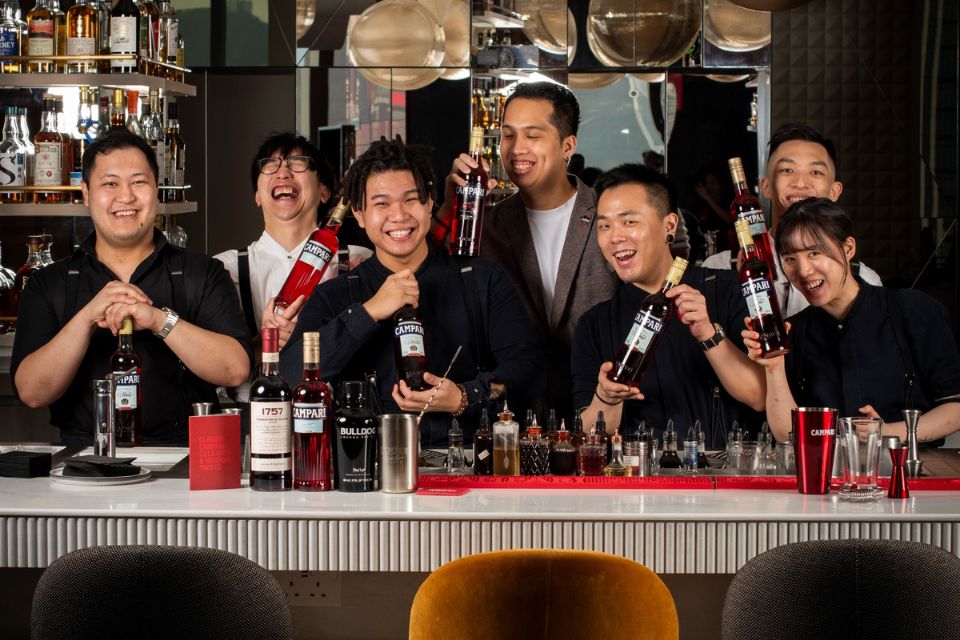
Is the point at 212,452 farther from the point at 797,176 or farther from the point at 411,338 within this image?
the point at 797,176

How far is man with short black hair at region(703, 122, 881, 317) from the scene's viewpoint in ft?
11.4

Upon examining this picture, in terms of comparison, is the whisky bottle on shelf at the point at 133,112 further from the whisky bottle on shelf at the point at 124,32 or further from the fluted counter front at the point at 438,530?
the fluted counter front at the point at 438,530

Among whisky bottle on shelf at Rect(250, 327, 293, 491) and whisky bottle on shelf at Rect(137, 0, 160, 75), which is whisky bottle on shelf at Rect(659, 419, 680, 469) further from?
whisky bottle on shelf at Rect(137, 0, 160, 75)

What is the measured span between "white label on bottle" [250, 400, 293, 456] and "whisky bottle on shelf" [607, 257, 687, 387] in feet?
2.56

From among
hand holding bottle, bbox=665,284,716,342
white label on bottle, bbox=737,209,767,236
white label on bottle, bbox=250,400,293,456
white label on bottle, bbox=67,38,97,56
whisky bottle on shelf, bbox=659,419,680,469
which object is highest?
white label on bottle, bbox=67,38,97,56

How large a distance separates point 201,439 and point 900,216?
4618 millimetres

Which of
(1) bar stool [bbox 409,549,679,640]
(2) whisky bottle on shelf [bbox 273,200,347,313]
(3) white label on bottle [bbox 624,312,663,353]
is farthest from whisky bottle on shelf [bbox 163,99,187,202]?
(1) bar stool [bbox 409,549,679,640]

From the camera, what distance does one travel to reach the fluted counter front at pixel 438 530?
221cm

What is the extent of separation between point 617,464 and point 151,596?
1081 mm

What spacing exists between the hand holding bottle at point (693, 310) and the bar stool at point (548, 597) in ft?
4.22

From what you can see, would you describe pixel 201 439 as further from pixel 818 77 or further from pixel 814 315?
pixel 818 77

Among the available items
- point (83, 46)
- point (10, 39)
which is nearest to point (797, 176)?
point (83, 46)

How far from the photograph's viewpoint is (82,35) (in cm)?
405

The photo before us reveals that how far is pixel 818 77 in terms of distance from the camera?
20.4 ft
